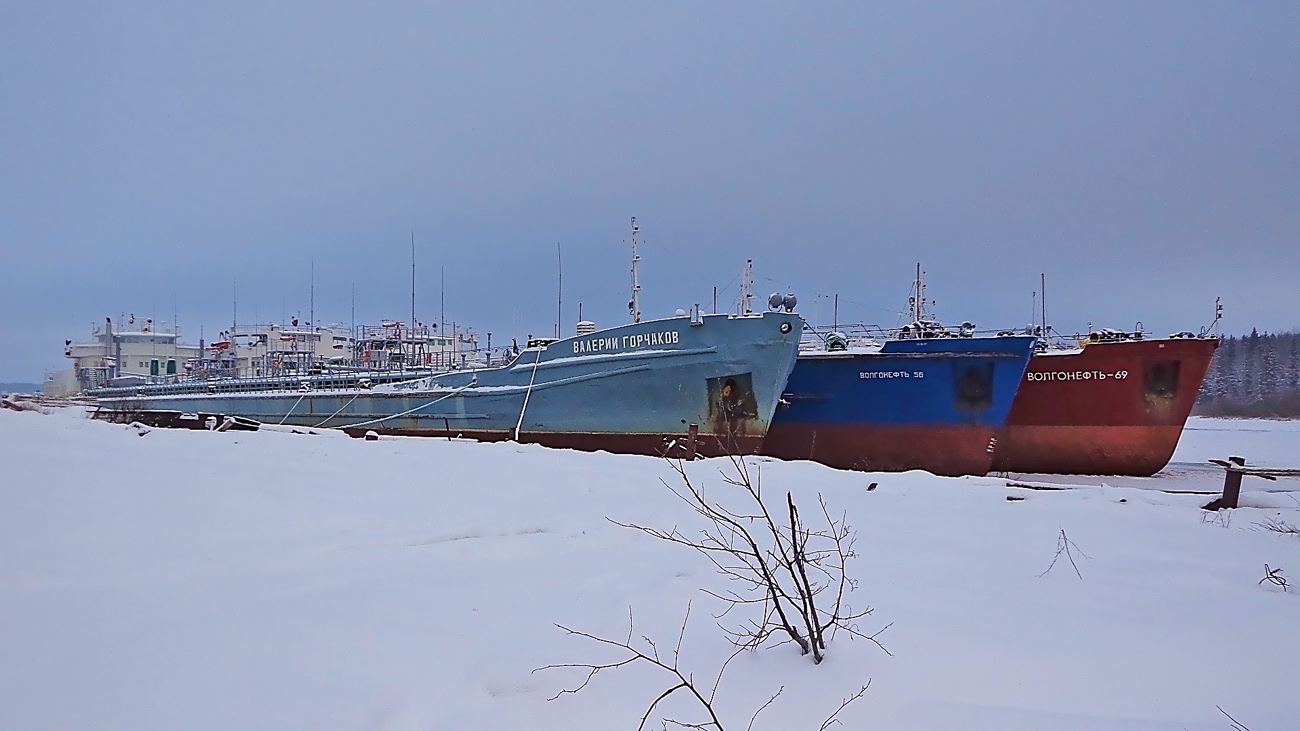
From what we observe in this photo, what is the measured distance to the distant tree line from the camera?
57.2 meters

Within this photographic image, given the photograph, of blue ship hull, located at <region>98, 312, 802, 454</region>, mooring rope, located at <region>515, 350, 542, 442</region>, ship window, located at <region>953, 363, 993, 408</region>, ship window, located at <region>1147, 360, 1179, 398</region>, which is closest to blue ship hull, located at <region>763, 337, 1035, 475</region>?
ship window, located at <region>953, 363, 993, 408</region>

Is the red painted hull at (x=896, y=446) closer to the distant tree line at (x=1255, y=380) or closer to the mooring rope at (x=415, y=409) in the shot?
the mooring rope at (x=415, y=409)

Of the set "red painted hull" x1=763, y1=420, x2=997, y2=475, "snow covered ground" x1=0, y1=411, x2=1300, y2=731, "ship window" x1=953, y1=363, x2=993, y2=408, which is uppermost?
"ship window" x1=953, y1=363, x2=993, y2=408

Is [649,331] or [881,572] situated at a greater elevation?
[649,331]

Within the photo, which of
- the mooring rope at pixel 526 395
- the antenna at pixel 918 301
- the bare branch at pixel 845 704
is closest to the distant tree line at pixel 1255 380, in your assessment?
the antenna at pixel 918 301

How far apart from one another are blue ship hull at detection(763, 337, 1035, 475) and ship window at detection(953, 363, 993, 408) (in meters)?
0.02

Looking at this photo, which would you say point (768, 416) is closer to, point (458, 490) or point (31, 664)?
point (458, 490)

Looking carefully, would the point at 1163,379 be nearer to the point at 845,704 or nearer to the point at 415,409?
the point at 845,704

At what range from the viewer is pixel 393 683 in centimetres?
287

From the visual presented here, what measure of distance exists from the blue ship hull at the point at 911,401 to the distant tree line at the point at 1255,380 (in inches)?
2003

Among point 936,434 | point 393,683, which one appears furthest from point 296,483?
point 936,434

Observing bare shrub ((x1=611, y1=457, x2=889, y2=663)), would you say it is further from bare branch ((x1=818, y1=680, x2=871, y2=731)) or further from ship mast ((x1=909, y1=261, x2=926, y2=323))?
ship mast ((x1=909, y1=261, x2=926, y2=323))

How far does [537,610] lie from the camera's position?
374cm

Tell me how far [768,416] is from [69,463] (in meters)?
10.7
